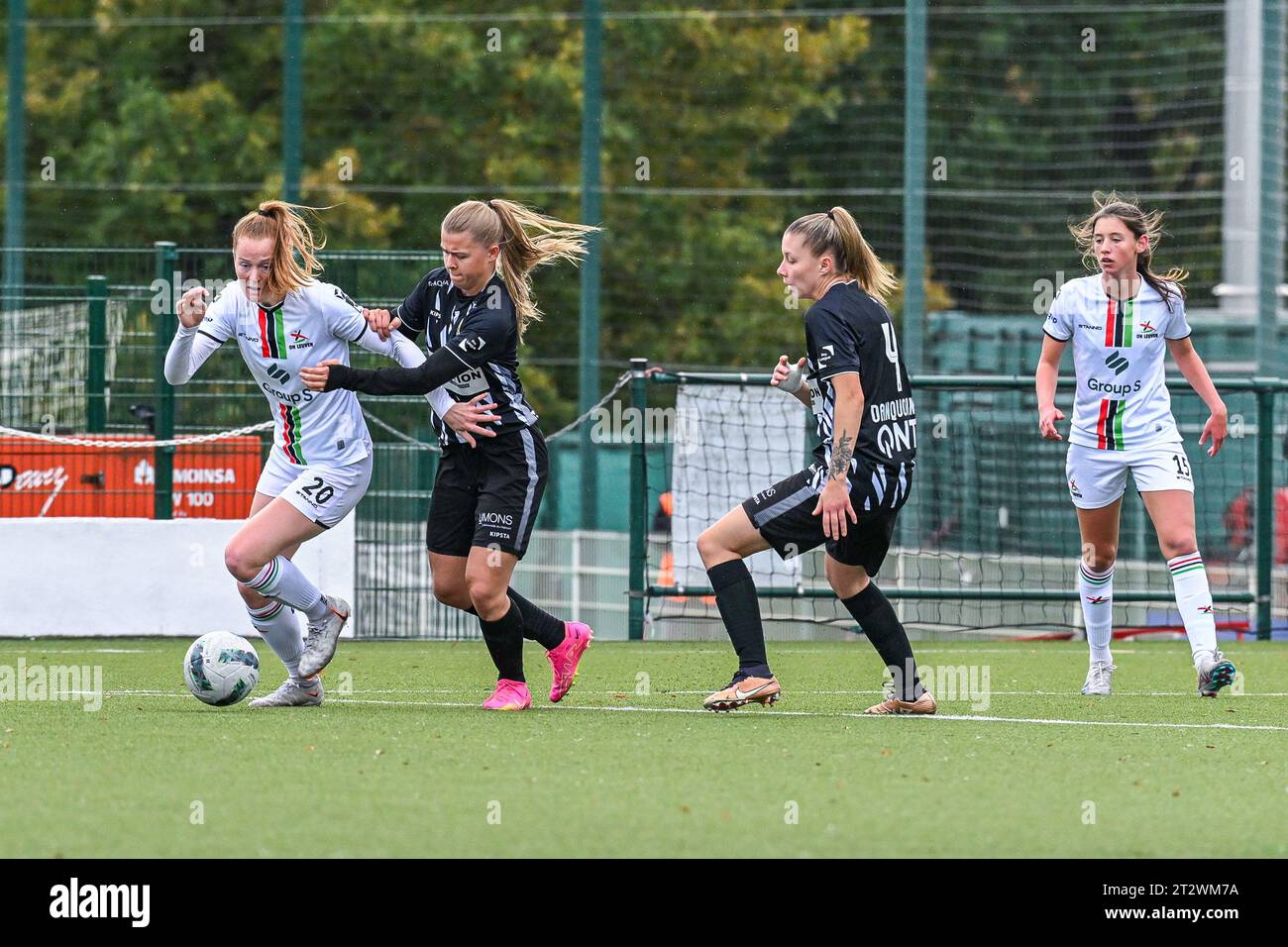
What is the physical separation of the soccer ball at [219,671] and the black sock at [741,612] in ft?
6.00

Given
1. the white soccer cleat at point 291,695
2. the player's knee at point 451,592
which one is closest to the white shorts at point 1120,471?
the player's knee at point 451,592

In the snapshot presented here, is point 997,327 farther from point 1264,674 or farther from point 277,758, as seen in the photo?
point 277,758

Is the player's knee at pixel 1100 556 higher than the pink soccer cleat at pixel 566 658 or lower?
higher

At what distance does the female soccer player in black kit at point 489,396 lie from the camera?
758 cm

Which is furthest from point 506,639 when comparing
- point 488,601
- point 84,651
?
point 84,651

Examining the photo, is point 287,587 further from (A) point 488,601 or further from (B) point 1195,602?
(B) point 1195,602

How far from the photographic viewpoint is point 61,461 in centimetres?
1238

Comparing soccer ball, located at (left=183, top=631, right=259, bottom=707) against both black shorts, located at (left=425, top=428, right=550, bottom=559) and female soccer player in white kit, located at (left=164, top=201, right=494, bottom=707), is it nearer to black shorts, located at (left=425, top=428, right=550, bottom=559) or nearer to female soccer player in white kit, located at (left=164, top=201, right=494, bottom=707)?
female soccer player in white kit, located at (left=164, top=201, right=494, bottom=707)

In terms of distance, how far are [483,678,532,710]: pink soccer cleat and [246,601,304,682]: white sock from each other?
0.78 m

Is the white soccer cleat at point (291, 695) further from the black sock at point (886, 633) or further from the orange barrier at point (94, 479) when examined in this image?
the orange barrier at point (94, 479)

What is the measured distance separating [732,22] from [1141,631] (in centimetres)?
1615

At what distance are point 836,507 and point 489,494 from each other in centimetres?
133

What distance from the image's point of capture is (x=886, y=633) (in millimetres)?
7762

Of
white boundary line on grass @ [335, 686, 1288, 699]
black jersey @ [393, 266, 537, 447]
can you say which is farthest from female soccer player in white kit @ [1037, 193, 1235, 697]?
black jersey @ [393, 266, 537, 447]
